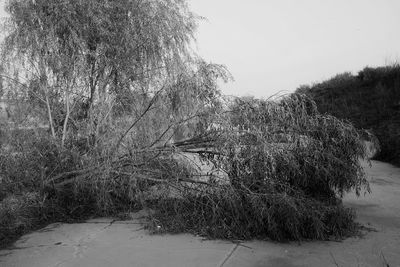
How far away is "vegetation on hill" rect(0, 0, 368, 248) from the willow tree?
0.06 ft

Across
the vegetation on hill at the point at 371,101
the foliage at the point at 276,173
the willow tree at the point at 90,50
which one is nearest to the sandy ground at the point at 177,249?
the foliage at the point at 276,173

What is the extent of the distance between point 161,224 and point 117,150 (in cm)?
122

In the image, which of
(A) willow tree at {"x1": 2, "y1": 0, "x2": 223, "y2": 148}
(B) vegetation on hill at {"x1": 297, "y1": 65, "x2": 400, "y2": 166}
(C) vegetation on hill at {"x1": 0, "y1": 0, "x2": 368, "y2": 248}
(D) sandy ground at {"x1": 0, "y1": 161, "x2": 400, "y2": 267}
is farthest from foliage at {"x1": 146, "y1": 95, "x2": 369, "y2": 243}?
(B) vegetation on hill at {"x1": 297, "y1": 65, "x2": 400, "y2": 166}

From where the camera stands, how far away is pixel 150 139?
600 cm

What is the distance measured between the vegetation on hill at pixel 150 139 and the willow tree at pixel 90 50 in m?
0.02

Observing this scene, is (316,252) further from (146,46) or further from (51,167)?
(146,46)

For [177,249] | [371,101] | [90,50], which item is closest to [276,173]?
[177,249]

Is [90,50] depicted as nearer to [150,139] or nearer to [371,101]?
[150,139]

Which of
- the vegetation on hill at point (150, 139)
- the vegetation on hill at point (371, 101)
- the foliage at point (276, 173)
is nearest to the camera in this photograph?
the foliage at point (276, 173)

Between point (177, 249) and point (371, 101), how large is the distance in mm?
13150

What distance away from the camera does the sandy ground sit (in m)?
3.97

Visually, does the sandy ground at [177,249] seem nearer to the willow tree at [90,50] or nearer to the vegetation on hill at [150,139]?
the vegetation on hill at [150,139]

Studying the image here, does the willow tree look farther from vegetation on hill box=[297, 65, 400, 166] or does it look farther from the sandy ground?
vegetation on hill box=[297, 65, 400, 166]

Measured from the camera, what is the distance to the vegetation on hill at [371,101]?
1127cm
